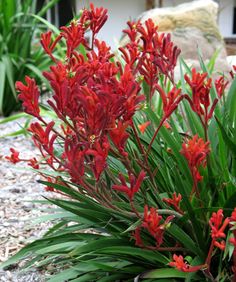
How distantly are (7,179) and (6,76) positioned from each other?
9.52 ft

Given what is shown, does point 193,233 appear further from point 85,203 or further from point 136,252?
point 85,203

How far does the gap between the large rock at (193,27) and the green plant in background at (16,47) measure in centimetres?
158

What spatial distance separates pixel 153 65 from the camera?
2.11m

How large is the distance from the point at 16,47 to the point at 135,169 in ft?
16.5

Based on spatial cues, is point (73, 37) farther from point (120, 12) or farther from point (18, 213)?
point (120, 12)

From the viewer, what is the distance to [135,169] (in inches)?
84.0

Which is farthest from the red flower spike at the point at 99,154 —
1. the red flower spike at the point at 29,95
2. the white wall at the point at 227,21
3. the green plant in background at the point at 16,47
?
the white wall at the point at 227,21

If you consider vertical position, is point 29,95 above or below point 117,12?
above

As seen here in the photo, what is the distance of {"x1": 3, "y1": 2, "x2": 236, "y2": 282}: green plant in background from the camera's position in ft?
5.36

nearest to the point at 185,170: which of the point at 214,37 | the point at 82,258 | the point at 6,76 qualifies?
the point at 82,258

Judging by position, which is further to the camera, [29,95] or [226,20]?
[226,20]

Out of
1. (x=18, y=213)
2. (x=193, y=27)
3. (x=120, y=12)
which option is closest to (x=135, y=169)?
(x=18, y=213)

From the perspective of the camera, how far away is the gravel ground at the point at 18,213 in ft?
8.26

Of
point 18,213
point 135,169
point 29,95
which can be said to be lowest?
point 18,213
